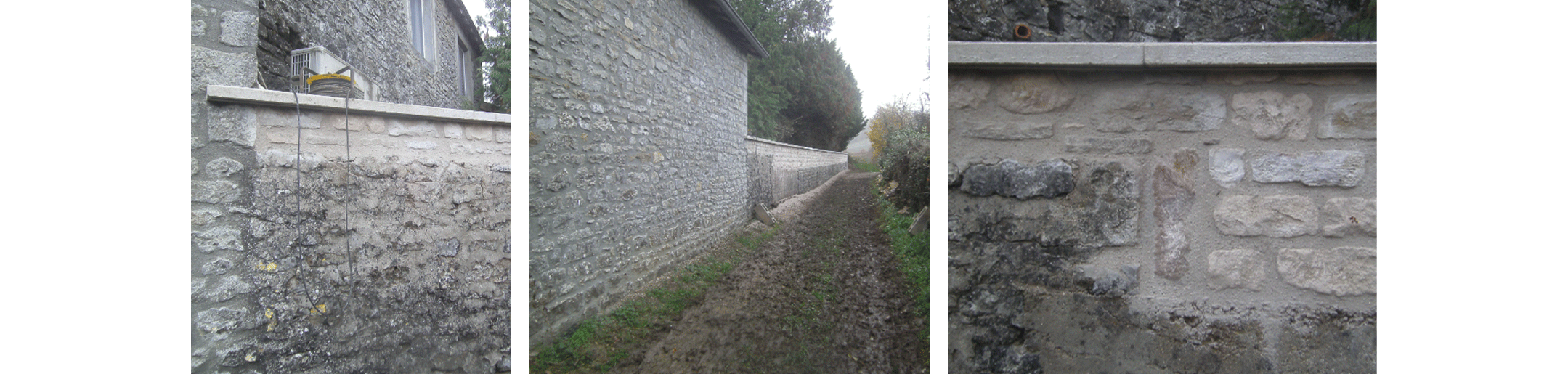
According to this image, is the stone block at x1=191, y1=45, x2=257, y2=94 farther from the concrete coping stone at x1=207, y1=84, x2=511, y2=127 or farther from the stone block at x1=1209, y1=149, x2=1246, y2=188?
the stone block at x1=1209, y1=149, x2=1246, y2=188

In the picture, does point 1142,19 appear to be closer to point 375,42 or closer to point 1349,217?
point 1349,217

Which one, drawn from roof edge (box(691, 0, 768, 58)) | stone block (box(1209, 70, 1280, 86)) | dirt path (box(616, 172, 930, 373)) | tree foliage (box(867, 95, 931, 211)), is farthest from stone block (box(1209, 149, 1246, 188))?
roof edge (box(691, 0, 768, 58))

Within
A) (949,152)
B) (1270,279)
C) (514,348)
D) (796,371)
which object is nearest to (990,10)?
(949,152)

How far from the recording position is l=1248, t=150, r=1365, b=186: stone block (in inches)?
53.7

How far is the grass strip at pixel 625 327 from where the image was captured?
1653 millimetres

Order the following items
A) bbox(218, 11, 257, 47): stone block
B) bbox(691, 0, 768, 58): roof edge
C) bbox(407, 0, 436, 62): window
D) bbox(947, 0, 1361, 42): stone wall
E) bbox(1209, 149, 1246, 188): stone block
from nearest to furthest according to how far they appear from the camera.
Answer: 1. bbox(1209, 149, 1246, 188): stone block
2. bbox(947, 0, 1361, 42): stone wall
3. bbox(218, 11, 257, 47): stone block
4. bbox(691, 0, 768, 58): roof edge
5. bbox(407, 0, 436, 62): window

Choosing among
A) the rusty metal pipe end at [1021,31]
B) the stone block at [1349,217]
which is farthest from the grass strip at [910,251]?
the stone block at [1349,217]

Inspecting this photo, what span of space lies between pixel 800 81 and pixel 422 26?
196 cm

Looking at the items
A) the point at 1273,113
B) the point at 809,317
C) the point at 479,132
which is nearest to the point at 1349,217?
the point at 1273,113

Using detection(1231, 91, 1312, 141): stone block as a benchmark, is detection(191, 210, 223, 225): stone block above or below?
below

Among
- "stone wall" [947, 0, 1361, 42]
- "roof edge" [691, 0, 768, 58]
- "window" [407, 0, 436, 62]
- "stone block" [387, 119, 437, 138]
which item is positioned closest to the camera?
"stone wall" [947, 0, 1361, 42]

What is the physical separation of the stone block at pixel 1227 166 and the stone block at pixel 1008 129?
1.67ft

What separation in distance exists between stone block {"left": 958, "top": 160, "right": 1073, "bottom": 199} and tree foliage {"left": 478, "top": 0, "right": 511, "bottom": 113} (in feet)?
5.38

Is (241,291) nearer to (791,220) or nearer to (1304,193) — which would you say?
(791,220)
